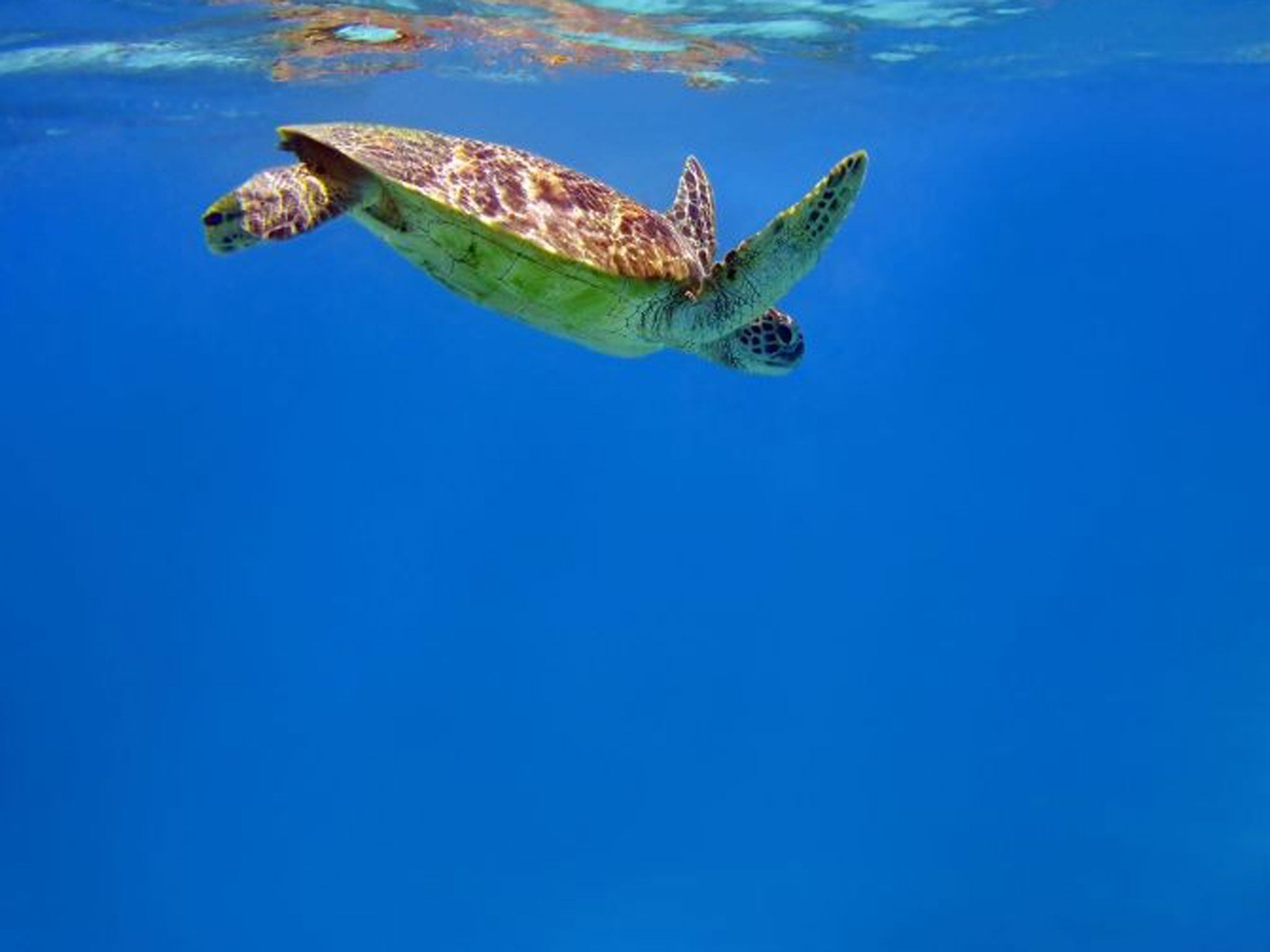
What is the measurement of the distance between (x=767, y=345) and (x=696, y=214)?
0.95 metres

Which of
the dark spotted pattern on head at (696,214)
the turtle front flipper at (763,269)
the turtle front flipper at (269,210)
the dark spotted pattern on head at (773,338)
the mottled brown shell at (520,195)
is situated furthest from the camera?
the dark spotted pattern on head at (696,214)

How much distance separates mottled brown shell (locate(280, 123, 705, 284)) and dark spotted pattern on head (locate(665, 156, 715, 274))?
1.78ft

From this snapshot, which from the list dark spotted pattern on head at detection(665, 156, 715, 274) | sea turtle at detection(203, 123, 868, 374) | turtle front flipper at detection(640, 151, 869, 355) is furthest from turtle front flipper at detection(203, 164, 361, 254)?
dark spotted pattern on head at detection(665, 156, 715, 274)

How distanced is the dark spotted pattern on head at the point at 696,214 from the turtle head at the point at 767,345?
450 mm

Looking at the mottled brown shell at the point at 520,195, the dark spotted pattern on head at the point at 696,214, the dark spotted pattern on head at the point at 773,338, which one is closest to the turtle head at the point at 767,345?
the dark spotted pattern on head at the point at 773,338

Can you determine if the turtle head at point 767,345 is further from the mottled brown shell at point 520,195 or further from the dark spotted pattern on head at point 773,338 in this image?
the mottled brown shell at point 520,195

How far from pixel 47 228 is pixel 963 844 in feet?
91.8

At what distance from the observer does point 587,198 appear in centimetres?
523

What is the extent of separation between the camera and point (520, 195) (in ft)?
16.1

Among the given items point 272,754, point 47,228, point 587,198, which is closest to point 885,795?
point 272,754

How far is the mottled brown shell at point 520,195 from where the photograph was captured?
4.59m

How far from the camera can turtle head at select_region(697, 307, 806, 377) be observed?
5977 mm

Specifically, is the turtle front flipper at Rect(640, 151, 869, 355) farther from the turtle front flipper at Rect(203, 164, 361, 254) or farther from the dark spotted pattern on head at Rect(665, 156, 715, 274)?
the turtle front flipper at Rect(203, 164, 361, 254)

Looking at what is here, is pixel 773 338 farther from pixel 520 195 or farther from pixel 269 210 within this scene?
pixel 269 210
